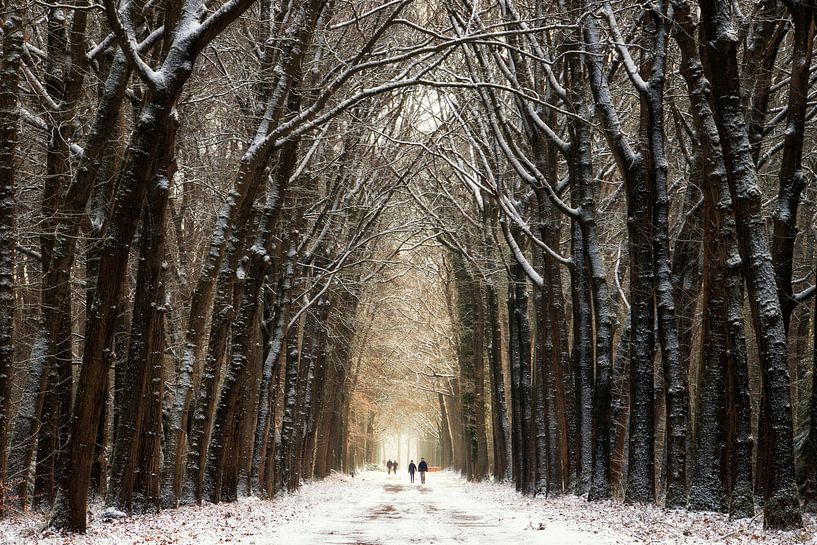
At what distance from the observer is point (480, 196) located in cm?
2619

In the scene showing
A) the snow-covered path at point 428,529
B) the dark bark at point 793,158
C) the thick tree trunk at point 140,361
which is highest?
the dark bark at point 793,158

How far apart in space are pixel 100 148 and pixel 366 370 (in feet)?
124

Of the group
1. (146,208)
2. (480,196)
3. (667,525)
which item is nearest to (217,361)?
(146,208)

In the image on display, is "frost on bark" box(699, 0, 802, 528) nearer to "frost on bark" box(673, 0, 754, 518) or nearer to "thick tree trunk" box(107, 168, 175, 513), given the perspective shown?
"frost on bark" box(673, 0, 754, 518)

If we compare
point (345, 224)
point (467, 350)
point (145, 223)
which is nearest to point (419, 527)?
point (145, 223)

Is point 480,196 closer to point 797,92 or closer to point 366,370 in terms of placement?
point 797,92

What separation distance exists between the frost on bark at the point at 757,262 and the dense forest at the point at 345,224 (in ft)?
0.09

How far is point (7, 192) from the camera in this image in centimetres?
1033

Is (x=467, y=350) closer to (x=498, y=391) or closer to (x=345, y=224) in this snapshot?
(x=498, y=391)

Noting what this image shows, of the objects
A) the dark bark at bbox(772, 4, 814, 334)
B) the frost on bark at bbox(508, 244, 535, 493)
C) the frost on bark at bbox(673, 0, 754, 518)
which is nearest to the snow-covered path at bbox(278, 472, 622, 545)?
the frost on bark at bbox(673, 0, 754, 518)

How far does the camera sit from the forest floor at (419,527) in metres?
9.39

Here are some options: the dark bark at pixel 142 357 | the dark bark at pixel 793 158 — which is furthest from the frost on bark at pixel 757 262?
the dark bark at pixel 142 357

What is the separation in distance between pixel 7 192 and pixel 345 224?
49.6 ft

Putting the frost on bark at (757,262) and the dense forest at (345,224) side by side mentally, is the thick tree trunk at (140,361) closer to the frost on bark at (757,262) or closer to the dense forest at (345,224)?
the dense forest at (345,224)
